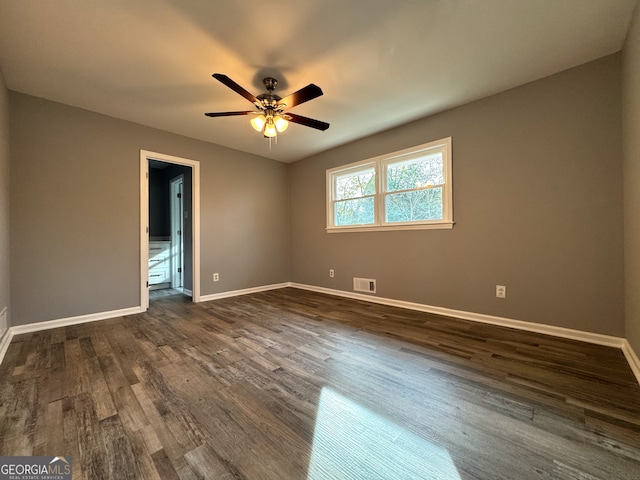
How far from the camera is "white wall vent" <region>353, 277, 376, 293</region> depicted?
148 inches

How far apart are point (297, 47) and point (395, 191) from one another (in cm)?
215

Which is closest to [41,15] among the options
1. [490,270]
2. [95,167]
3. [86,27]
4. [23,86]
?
[86,27]

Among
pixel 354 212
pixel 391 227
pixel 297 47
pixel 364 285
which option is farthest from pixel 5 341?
pixel 391 227

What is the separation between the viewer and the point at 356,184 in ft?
13.3

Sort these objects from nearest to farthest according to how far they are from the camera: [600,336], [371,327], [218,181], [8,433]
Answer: [8,433], [600,336], [371,327], [218,181]

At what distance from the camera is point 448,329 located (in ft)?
8.38

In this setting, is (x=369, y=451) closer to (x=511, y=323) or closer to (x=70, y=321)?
(x=511, y=323)

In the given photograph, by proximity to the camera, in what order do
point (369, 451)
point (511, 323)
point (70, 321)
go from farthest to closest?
point (70, 321)
point (511, 323)
point (369, 451)

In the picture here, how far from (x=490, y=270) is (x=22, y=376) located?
4077 millimetres

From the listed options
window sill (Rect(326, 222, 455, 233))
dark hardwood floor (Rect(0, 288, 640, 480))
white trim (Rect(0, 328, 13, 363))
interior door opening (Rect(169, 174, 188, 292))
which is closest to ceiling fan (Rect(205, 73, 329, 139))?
window sill (Rect(326, 222, 455, 233))

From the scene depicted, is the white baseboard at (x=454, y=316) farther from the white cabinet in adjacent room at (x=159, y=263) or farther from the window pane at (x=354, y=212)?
the white cabinet in adjacent room at (x=159, y=263)

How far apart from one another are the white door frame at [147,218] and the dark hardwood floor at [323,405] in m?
0.94

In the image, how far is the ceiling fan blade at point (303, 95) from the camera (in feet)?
6.40

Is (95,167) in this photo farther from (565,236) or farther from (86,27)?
(565,236)
